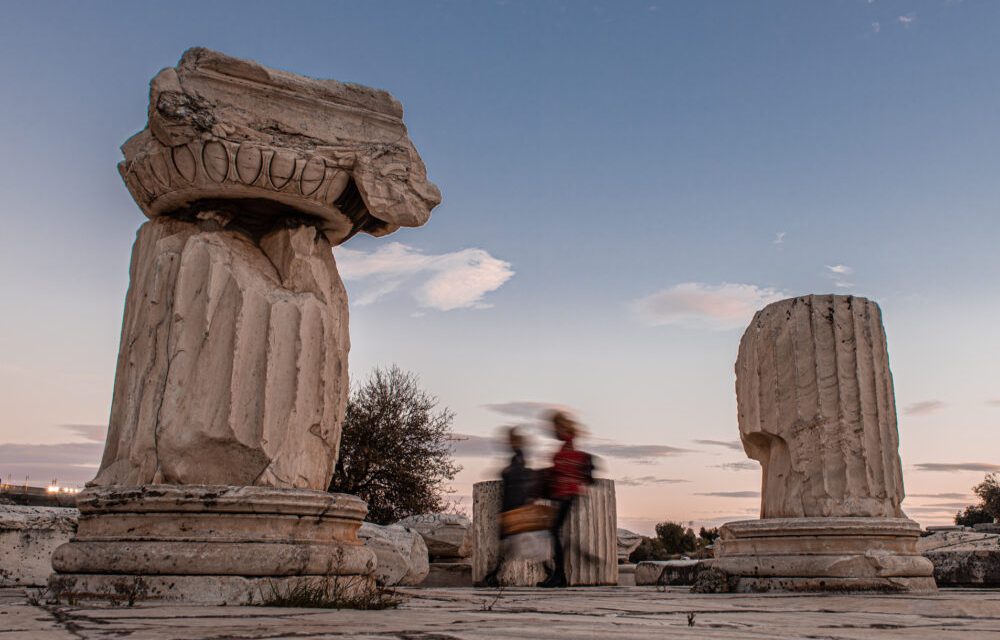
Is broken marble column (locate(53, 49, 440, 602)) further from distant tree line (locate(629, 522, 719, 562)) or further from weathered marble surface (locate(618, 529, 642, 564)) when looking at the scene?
distant tree line (locate(629, 522, 719, 562))

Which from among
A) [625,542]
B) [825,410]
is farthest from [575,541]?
[625,542]

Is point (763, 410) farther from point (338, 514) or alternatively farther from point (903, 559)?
point (338, 514)

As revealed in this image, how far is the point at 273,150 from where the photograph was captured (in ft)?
15.4

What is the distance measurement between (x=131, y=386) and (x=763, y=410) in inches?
203

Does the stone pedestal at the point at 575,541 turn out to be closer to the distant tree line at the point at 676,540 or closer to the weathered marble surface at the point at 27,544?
the weathered marble surface at the point at 27,544

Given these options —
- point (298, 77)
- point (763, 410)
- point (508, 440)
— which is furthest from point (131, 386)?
point (763, 410)

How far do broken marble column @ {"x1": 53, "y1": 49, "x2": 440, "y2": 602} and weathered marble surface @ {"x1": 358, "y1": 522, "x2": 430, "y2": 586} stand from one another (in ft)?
9.81

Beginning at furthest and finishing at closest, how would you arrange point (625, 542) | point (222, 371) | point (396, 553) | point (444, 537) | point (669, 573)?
1. point (625, 542)
2. point (444, 537)
3. point (669, 573)
4. point (396, 553)
5. point (222, 371)

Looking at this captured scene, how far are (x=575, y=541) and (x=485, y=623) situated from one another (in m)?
7.13

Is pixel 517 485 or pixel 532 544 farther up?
pixel 517 485

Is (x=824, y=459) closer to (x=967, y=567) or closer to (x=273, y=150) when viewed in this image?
(x=967, y=567)

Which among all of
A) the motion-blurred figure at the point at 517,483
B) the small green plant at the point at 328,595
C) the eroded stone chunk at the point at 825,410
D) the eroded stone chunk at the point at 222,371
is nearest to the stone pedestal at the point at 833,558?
the eroded stone chunk at the point at 825,410

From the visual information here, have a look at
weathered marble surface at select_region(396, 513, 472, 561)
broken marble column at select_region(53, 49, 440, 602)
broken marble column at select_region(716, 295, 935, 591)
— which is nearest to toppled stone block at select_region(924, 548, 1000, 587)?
broken marble column at select_region(716, 295, 935, 591)

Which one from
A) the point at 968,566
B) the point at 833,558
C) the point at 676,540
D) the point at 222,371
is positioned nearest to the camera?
the point at 222,371
